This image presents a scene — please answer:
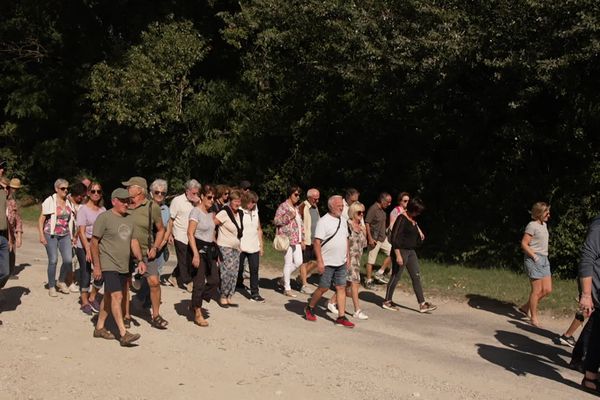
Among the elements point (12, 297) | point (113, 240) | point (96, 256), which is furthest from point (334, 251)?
point (12, 297)

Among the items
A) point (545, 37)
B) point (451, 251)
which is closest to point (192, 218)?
point (545, 37)

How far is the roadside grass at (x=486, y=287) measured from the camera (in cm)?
1228

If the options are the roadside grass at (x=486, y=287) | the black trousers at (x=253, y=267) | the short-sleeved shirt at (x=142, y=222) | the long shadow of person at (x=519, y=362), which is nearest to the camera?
the long shadow of person at (x=519, y=362)

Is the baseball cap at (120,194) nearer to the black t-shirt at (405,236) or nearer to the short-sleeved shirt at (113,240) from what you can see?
the short-sleeved shirt at (113,240)

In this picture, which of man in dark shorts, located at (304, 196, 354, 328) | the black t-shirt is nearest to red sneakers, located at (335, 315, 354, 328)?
man in dark shorts, located at (304, 196, 354, 328)

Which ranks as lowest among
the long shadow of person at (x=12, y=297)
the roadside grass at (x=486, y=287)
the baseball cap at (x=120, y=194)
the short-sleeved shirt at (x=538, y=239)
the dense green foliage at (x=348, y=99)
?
the long shadow of person at (x=12, y=297)

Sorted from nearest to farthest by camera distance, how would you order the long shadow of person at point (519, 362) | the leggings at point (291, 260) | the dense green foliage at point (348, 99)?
the long shadow of person at point (519, 362)
the leggings at point (291, 260)
the dense green foliage at point (348, 99)

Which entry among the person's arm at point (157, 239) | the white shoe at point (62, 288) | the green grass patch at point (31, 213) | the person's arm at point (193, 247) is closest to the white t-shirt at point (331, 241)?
the person's arm at point (193, 247)

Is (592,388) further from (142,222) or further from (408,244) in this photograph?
(142,222)

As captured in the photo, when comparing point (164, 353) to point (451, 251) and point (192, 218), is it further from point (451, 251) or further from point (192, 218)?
point (451, 251)

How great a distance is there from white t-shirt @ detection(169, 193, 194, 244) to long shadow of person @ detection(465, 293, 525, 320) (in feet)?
16.0

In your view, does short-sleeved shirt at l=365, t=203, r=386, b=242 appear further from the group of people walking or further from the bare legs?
the bare legs

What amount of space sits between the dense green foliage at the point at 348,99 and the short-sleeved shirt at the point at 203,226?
7212mm

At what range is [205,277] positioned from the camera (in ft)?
32.7
